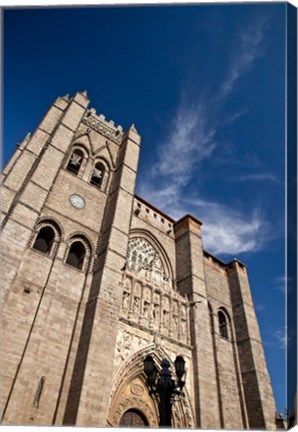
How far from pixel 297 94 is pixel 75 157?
915 cm

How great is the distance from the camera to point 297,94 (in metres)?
5.92

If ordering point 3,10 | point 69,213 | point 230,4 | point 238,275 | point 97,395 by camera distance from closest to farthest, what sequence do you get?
point 3,10, point 230,4, point 97,395, point 69,213, point 238,275

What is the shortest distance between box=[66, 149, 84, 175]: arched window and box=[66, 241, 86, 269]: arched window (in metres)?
3.26

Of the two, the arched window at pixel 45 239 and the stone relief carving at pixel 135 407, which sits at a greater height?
the arched window at pixel 45 239

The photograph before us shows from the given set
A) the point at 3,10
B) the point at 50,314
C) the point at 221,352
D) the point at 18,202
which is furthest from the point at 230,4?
the point at 221,352

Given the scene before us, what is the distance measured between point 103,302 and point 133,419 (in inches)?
124

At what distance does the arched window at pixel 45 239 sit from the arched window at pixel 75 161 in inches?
129

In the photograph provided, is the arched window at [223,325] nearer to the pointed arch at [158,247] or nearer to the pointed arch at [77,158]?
the pointed arch at [158,247]

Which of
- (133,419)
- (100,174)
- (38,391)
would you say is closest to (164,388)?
(38,391)

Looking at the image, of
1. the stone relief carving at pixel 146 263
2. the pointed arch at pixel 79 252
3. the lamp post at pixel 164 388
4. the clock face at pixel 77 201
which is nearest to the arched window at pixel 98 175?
the clock face at pixel 77 201

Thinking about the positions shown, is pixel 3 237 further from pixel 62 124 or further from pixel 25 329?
pixel 62 124

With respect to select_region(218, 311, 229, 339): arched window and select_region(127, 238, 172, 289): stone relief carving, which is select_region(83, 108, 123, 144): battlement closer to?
select_region(127, 238, 172, 289): stone relief carving

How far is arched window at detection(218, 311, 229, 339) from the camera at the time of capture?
14.2m

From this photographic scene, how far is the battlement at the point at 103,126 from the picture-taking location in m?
14.8
